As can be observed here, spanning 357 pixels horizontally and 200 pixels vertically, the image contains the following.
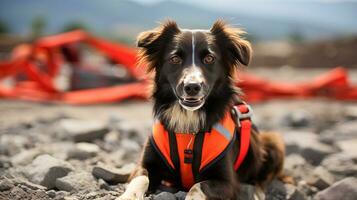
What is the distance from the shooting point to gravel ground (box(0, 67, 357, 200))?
411cm

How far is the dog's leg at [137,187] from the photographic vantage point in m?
3.62

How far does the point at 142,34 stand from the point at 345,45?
2447 cm

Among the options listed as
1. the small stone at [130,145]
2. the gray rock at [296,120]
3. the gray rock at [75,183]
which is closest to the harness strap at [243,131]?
the gray rock at [75,183]

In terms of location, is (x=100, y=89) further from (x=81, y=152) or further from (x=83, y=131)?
(x=81, y=152)

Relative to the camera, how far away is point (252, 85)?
10.5m

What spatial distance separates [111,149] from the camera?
6.07 meters

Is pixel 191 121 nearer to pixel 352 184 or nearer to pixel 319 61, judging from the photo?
pixel 352 184

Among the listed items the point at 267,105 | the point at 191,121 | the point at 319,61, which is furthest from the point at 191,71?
the point at 319,61

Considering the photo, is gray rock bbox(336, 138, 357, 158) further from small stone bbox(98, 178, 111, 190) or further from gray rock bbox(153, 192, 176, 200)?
small stone bbox(98, 178, 111, 190)

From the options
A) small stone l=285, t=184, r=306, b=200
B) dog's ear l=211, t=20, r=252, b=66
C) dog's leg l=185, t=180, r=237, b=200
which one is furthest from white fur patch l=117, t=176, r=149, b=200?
small stone l=285, t=184, r=306, b=200

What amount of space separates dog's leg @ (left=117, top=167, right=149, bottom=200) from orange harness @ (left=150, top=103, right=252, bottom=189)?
243 millimetres

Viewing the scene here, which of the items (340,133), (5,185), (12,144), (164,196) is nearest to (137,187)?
(164,196)

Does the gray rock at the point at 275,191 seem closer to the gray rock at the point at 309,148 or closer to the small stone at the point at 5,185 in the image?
the gray rock at the point at 309,148

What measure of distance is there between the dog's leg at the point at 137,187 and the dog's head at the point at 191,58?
641mm
